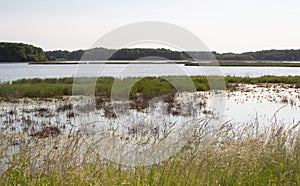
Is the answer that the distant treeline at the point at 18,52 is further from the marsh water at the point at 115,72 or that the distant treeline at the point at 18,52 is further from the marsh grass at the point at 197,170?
the marsh grass at the point at 197,170

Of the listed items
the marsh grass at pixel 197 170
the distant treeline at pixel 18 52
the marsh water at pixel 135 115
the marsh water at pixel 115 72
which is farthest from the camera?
the distant treeline at pixel 18 52

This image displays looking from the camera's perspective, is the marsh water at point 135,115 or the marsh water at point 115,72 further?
the marsh water at point 115,72

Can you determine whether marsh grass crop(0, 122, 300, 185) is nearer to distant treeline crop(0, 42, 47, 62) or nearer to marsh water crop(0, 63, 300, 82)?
marsh water crop(0, 63, 300, 82)

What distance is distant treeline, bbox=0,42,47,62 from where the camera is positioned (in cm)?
8250

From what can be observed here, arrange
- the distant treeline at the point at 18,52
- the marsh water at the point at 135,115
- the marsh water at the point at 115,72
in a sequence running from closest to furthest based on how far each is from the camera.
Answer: the marsh water at the point at 135,115, the marsh water at the point at 115,72, the distant treeline at the point at 18,52

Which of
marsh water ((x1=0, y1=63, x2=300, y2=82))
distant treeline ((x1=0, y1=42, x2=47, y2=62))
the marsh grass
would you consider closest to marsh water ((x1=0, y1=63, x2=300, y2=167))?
marsh water ((x1=0, y1=63, x2=300, y2=82))

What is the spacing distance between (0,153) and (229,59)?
325ft

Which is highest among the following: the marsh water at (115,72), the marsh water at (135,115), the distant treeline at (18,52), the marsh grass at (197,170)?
the distant treeline at (18,52)

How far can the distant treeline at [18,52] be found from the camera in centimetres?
8250

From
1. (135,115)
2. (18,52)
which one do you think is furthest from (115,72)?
(18,52)

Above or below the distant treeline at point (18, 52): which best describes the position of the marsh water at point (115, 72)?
below

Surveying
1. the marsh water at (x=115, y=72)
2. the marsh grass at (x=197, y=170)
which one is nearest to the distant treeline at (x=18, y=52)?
the marsh water at (x=115, y=72)

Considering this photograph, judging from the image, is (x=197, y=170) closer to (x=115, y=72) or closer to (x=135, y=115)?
(x=135, y=115)

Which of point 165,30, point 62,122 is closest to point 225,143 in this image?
point 165,30
